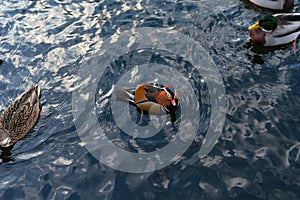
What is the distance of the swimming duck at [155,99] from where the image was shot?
8.88m

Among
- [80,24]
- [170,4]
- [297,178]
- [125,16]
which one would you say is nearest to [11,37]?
[80,24]

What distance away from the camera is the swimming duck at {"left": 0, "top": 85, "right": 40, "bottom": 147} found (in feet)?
28.6

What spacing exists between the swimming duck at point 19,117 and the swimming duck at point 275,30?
5.97m

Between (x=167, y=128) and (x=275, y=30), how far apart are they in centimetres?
462

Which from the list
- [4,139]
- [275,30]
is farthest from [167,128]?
[275,30]

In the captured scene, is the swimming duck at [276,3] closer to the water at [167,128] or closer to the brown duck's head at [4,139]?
the water at [167,128]

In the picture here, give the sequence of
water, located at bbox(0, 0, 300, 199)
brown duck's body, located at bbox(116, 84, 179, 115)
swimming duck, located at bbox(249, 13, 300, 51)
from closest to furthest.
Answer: water, located at bbox(0, 0, 300, 199) → brown duck's body, located at bbox(116, 84, 179, 115) → swimming duck, located at bbox(249, 13, 300, 51)

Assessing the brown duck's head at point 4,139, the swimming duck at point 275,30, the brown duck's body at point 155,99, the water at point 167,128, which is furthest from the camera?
the swimming duck at point 275,30

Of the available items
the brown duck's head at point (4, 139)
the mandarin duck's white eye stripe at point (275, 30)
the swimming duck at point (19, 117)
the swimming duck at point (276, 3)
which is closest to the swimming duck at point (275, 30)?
the mandarin duck's white eye stripe at point (275, 30)

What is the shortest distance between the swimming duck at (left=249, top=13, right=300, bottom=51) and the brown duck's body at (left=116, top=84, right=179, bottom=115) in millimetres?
3235

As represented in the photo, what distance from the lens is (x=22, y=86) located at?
32.6ft

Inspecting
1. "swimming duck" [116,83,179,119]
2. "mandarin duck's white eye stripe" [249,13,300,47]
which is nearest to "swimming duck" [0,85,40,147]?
"swimming duck" [116,83,179,119]

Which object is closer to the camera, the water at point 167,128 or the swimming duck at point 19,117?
the water at point 167,128

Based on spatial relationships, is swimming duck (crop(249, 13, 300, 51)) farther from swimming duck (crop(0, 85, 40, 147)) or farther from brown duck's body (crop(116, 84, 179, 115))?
swimming duck (crop(0, 85, 40, 147))
